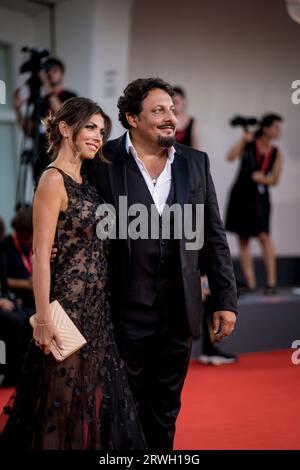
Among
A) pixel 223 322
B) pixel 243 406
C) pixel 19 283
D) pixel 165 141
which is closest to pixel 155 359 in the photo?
pixel 223 322

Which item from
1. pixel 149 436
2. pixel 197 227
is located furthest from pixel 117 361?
pixel 197 227

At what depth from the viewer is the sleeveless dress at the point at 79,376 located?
7.55 ft

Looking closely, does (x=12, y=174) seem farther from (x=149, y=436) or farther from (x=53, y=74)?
(x=149, y=436)

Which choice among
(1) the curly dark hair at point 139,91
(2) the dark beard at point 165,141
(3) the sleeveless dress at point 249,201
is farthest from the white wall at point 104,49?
(2) the dark beard at point 165,141

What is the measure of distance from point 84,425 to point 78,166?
0.87 meters

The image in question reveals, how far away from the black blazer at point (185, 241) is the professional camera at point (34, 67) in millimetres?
2386

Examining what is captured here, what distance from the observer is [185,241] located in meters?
2.46

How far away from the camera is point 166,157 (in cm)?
258

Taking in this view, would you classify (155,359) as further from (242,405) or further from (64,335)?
(242,405)

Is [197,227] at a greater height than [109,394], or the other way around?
[197,227]

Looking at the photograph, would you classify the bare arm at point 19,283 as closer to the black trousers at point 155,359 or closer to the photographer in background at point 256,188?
the black trousers at point 155,359

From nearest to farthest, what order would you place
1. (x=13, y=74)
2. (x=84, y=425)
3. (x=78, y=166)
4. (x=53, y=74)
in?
(x=84, y=425) → (x=78, y=166) → (x=53, y=74) → (x=13, y=74)

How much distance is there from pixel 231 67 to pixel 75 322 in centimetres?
561

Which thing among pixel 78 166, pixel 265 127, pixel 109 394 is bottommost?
pixel 109 394
